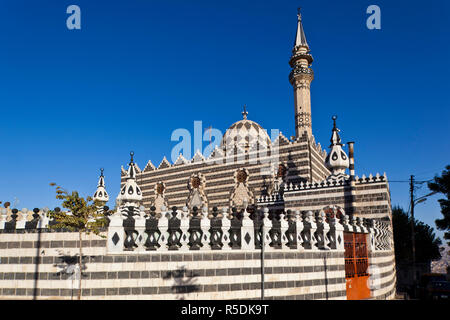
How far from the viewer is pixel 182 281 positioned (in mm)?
9602

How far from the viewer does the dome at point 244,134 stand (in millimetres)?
34759

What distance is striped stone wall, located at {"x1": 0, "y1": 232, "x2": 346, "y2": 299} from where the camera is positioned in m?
9.34

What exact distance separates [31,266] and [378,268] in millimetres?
14007

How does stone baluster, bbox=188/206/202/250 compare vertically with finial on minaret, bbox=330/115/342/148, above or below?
below

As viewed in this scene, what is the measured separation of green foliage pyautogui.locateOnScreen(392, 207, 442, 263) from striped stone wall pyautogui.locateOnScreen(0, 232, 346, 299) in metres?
25.2

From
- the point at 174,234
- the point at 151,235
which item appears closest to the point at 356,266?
the point at 174,234

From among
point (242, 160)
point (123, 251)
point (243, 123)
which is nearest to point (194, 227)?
point (123, 251)

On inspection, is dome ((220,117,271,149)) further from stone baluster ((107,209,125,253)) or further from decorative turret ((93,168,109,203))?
stone baluster ((107,209,125,253))

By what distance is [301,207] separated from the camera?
2197 cm

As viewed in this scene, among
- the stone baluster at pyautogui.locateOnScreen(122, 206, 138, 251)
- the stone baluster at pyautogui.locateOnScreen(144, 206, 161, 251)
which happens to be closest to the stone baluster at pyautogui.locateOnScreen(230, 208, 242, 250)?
the stone baluster at pyautogui.locateOnScreen(144, 206, 161, 251)

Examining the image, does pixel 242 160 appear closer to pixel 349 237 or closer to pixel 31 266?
pixel 349 237

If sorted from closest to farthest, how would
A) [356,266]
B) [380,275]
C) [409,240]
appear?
[356,266]
[380,275]
[409,240]

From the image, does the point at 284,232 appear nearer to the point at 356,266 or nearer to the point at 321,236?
the point at 321,236

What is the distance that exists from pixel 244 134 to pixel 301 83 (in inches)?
309
